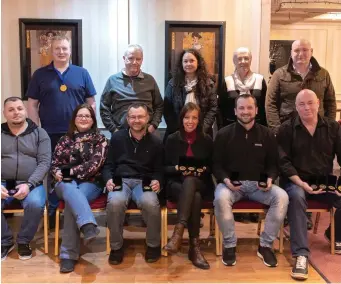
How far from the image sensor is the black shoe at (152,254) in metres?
2.91

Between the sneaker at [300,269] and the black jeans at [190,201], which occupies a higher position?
the black jeans at [190,201]

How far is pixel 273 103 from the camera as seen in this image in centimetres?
344

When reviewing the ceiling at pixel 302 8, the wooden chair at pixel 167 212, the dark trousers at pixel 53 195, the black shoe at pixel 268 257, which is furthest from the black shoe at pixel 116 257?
the ceiling at pixel 302 8

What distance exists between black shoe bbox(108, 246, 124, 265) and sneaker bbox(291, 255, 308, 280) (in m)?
1.17

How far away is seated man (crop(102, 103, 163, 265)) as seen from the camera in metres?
2.88

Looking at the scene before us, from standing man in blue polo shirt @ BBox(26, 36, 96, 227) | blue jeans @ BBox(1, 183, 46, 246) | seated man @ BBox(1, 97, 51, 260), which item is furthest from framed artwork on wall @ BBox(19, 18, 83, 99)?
blue jeans @ BBox(1, 183, 46, 246)

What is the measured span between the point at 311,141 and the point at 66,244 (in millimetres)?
1900

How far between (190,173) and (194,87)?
2.62 feet

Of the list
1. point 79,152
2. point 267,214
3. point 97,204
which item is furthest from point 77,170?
point 267,214

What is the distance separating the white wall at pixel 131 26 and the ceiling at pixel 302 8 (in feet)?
8.79

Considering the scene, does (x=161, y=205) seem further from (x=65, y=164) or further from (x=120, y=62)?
(x=120, y=62)

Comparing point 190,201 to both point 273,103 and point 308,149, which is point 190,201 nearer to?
point 308,149

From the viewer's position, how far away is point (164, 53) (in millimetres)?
4145

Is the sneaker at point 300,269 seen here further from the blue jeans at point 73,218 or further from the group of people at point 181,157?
the blue jeans at point 73,218
